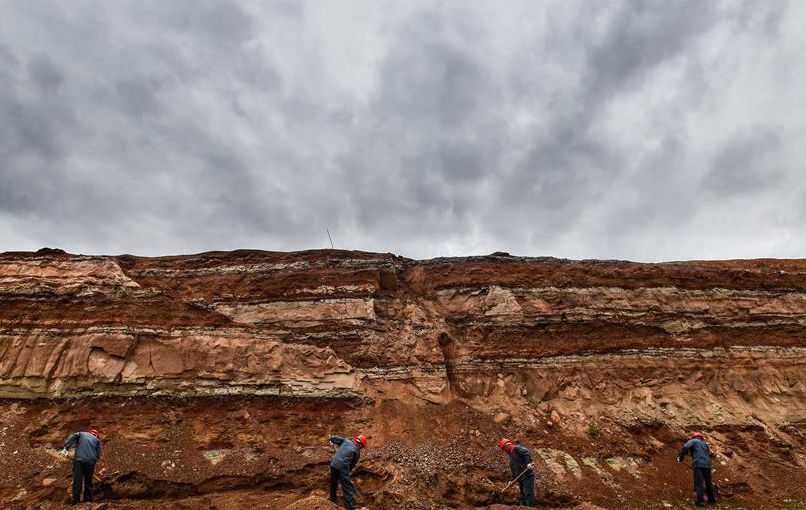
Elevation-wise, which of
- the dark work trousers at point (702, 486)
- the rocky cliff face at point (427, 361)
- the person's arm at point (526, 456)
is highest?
the rocky cliff face at point (427, 361)

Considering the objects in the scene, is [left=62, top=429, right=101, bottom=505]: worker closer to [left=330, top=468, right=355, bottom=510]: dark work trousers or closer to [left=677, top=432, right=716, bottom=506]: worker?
[left=330, top=468, right=355, bottom=510]: dark work trousers

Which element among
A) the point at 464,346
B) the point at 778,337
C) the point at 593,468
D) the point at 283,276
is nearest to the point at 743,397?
the point at 778,337

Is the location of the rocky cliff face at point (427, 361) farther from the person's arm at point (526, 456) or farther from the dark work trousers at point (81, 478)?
the person's arm at point (526, 456)

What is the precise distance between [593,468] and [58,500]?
13.2 metres

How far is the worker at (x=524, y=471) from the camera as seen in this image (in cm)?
1123

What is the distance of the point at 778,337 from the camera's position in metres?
18.6

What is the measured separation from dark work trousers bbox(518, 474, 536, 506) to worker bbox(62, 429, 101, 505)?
383 inches

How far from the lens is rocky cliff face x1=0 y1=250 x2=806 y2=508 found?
13.4 meters

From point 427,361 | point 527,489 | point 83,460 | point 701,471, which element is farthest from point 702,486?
point 83,460

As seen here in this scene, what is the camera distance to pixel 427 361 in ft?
54.4

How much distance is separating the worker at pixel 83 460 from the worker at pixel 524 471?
9.41 metres

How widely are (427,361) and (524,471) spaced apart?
5866mm

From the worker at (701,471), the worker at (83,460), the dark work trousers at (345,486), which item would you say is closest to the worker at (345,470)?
the dark work trousers at (345,486)

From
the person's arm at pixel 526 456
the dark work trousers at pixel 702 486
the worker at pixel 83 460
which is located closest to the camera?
the worker at pixel 83 460
